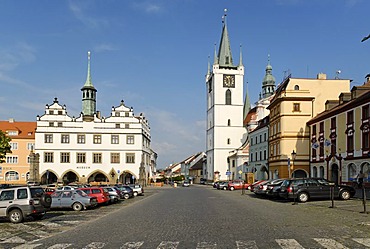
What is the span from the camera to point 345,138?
45.4 meters

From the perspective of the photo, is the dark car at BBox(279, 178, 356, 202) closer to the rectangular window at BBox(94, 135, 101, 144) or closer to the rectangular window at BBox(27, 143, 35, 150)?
the rectangular window at BBox(94, 135, 101, 144)

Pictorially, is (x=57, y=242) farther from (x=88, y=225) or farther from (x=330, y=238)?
(x=330, y=238)

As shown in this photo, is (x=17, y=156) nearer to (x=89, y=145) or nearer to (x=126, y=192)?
(x=89, y=145)

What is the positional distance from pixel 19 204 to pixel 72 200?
755 cm

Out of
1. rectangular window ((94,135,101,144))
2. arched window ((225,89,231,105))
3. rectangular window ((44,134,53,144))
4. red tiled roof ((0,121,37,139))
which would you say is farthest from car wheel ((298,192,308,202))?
arched window ((225,89,231,105))

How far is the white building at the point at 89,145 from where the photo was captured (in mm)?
82125

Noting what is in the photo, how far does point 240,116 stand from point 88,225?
91.2 meters

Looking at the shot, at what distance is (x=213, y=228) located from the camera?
16.2 m

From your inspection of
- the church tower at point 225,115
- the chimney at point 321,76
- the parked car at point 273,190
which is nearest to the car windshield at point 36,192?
the parked car at point 273,190

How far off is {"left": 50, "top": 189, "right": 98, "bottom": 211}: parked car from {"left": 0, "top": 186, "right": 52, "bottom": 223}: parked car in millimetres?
6777

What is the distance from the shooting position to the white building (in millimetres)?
82125

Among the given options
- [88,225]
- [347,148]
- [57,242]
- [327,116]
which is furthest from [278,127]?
[57,242]

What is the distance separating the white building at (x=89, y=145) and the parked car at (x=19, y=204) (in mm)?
62065

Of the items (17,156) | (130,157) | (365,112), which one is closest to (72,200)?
(365,112)
